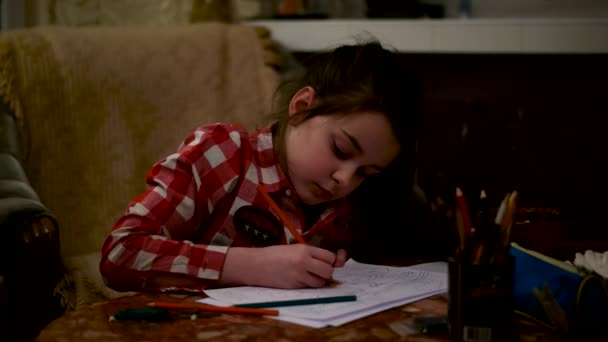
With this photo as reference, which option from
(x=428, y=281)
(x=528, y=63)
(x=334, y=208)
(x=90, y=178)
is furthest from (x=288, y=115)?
(x=528, y=63)

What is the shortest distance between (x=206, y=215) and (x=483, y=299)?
57cm

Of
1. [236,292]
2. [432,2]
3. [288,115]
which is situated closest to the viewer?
[236,292]

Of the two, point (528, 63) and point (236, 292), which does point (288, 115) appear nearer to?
point (236, 292)

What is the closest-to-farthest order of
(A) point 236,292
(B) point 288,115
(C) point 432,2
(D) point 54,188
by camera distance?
(A) point 236,292 < (B) point 288,115 < (D) point 54,188 < (C) point 432,2

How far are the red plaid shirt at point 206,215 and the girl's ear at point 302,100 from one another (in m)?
0.08

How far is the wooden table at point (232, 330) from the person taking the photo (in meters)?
0.83

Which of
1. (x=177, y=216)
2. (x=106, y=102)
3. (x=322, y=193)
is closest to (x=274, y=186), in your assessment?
(x=322, y=193)

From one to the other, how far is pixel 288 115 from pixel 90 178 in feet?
3.13

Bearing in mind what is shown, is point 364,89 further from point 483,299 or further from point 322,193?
point 483,299

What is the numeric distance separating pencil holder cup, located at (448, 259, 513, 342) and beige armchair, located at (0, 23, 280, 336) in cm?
115

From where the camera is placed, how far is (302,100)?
131 cm

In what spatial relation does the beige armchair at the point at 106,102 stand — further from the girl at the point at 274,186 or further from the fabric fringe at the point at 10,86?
the girl at the point at 274,186

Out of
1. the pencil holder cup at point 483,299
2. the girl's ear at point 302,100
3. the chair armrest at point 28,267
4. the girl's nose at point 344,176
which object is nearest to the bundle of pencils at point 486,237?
the pencil holder cup at point 483,299

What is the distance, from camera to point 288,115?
134cm
